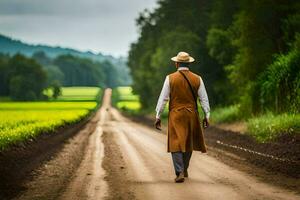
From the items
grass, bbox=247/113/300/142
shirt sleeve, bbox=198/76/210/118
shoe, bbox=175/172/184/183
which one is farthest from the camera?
grass, bbox=247/113/300/142

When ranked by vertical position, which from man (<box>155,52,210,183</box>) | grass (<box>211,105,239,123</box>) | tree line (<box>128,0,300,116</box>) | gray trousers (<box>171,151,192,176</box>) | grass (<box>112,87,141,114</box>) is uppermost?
tree line (<box>128,0,300,116</box>)

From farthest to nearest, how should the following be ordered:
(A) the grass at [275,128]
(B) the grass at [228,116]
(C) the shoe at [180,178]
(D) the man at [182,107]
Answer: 1. (B) the grass at [228,116]
2. (A) the grass at [275,128]
3. (D) the man at [182,107]
4. (C) the shoe at [180,178]

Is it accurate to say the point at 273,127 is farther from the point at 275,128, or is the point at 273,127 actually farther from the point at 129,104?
the point at 129,104

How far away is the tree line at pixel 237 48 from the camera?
2769 cm

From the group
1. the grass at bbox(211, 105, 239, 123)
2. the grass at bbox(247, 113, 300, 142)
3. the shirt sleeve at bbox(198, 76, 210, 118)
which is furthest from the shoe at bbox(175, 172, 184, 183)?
the grass at bbox(211, 105, 239, 123)

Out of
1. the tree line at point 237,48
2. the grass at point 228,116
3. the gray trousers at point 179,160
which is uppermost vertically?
the tree line at point 237,48

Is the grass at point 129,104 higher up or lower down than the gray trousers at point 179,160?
lower down

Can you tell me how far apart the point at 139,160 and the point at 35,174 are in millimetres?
3518

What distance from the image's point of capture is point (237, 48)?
143ft

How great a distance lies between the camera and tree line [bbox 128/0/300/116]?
90.8 ft

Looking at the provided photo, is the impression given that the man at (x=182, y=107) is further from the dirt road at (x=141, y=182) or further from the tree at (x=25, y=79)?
the tree at (x=25, y=79)

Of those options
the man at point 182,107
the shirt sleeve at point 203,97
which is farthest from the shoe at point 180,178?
the shirt sleeve at point 203,97

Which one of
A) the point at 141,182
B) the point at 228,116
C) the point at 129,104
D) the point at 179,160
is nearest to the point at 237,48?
the point at 228,116

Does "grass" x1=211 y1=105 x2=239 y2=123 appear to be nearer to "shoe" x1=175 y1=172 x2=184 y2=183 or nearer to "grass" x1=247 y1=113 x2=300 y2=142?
"grass" x1=247 y1=113 x2=300 y2=142
